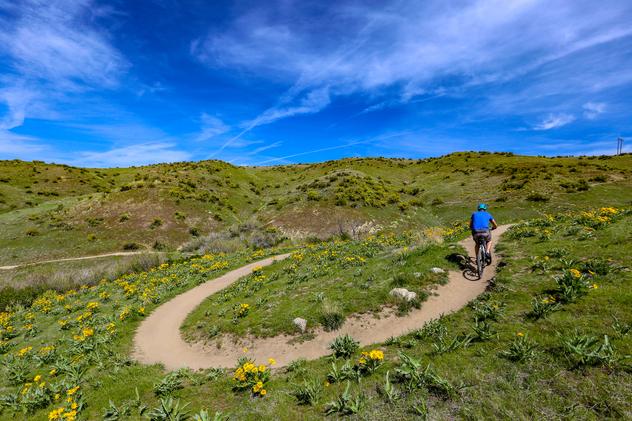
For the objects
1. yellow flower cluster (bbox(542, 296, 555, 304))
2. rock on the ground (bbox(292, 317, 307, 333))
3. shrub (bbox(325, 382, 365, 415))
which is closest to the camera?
shrub (bbox(325, 382, 365, 415))

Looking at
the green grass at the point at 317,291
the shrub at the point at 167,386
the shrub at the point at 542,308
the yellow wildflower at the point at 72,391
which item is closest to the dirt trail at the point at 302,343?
the green grass at the point at 317,291

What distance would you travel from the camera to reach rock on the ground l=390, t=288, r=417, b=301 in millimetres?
10819

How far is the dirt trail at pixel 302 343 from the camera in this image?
938 cm

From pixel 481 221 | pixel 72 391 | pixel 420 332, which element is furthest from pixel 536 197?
pixel 72 391

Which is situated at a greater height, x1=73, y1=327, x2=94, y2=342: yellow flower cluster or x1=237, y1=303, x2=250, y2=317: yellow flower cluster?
x1=237, y1=303, x2=250, y2=317: yellow flower cluster

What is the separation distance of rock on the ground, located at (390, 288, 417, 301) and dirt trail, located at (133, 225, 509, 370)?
1.67 ft

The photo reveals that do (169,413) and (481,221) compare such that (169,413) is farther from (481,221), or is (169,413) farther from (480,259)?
(481,221)

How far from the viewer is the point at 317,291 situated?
1312cm

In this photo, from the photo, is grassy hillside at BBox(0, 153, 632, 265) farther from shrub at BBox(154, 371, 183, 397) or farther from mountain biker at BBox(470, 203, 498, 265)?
shrub at BBox(154, 371, 183, 397)

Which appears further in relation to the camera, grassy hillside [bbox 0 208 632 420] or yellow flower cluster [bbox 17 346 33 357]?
yellow flower cluster [bbox 17 346 33 357]

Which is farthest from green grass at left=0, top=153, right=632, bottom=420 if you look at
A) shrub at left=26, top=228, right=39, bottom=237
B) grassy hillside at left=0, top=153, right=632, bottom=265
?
grassy hillside at left=0, top=153, right=632, bottom=265

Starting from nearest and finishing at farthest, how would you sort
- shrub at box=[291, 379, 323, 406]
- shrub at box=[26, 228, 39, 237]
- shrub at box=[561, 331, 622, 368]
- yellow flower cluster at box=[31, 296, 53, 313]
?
shrub at box=[561, 331, 622, 368]
shrub at box=[291, 379, 323, 406]
yellow flower cluster at box=[31, 296, 53, 313]
shrub at box=[26, 228, 39, 237]

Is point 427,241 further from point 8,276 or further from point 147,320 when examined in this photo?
point 8,276

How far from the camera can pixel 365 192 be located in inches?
1911
